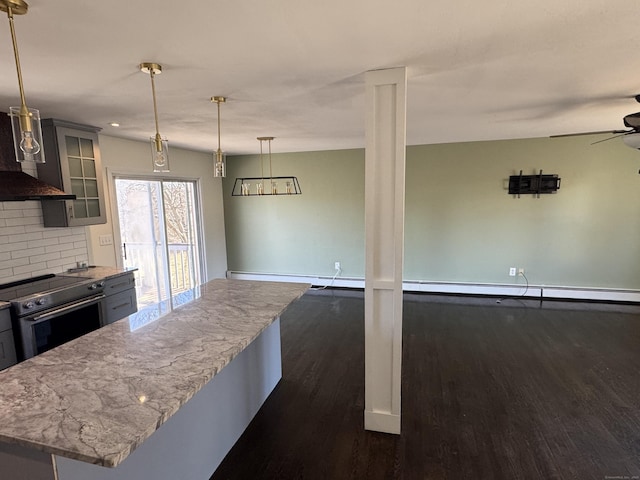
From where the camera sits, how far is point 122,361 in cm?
152

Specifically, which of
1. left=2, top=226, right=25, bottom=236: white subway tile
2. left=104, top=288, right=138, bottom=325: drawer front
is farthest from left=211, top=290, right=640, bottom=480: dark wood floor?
left=2, top=226, right=25, bottom=236: white subway tile

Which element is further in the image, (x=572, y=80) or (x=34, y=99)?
(x=34, y=99)

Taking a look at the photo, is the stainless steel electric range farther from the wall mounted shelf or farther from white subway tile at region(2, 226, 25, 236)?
→ the wall mounted shelf

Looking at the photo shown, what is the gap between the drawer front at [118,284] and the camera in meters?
3.34

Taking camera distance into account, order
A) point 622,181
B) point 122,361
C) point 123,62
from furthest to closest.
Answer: point 622,181 < point 123,62 < point 122,361

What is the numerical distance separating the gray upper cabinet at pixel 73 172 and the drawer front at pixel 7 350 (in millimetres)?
1122

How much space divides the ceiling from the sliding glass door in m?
1.44

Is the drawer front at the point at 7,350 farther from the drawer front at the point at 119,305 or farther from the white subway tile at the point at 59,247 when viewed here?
the white subway tile at the point at 59,247

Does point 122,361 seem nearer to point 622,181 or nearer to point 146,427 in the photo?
point 146,427

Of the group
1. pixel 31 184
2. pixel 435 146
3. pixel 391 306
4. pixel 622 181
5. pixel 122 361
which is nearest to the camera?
pixel 122 361

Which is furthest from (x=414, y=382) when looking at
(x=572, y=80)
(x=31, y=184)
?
(x=31, y=184)

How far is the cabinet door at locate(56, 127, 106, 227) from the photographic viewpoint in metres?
3.22

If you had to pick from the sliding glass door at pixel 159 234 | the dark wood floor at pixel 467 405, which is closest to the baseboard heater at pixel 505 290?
the dark wood floor at pixel 467 405

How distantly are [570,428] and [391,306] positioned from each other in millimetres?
1540
